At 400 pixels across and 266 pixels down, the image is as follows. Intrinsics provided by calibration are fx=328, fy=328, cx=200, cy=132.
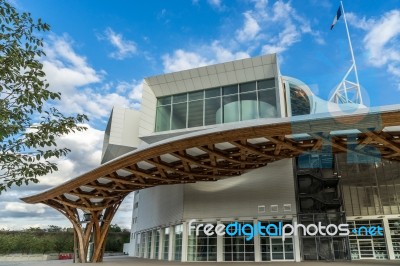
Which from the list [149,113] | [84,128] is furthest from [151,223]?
[84,128]

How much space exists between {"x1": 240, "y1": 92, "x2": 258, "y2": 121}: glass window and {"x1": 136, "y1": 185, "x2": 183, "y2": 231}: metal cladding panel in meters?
7.87

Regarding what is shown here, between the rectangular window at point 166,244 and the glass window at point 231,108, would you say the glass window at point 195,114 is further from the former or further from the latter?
the rectangular window at point 166,244

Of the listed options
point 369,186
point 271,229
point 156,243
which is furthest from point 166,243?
point 369,186

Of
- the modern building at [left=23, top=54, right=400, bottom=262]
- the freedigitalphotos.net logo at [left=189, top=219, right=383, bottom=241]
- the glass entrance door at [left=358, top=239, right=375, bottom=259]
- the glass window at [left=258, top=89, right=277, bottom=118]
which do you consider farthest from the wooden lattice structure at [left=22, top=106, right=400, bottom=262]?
the glass entrance door at [left=358, top=239, right=375, bottom=259]

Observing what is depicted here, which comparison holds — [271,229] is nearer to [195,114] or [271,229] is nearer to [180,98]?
[195,114]

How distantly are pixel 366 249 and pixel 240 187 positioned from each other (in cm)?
1211

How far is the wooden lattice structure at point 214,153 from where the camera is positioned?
41.9 ft

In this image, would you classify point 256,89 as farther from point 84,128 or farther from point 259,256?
point 84,128

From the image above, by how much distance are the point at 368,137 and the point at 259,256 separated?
1317 centimetres

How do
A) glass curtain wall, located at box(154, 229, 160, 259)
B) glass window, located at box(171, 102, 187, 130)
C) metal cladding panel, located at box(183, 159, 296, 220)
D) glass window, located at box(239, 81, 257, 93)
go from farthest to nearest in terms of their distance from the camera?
1. glass curtain wall, located at box(154, 229, 160, 259)
2. glass window, located at box(171, 102, 187, 130)
3. glass window, located at box(239, 81, 257, 93)
4. metal cladding panel, located at box(183, 159, 296, 220)

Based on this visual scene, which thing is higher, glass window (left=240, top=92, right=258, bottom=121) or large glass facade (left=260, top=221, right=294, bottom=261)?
glass window (left=240, top=92, right=258, bottom=121)

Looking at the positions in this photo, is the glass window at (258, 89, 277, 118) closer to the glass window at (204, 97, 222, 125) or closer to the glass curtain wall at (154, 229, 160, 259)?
Answer: the glass window at (204, 97, 222, 125)

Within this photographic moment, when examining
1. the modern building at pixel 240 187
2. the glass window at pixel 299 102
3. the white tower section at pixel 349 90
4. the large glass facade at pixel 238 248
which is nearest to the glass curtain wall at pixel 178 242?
the modern building at pixel 240 187

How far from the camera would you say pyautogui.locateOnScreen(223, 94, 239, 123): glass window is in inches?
1048
